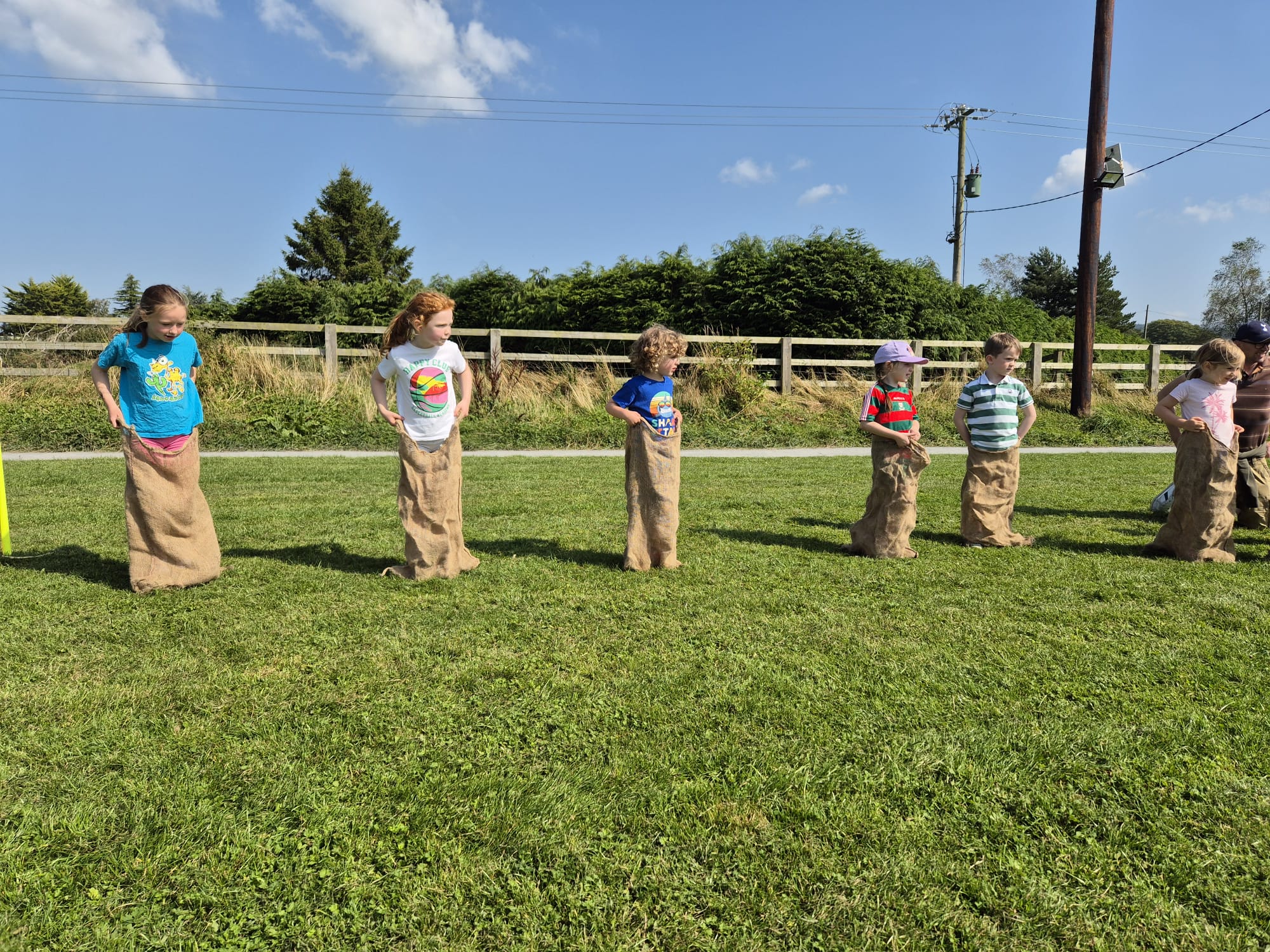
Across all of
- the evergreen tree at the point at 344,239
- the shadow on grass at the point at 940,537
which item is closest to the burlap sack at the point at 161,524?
the shadow on grass at the point at 940,537

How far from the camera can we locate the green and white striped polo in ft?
19.4

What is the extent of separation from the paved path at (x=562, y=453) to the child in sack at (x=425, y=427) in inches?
254

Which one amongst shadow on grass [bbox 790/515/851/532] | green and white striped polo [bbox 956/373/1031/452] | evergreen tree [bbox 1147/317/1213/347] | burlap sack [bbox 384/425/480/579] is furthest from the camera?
evergreen tree [bbox 1147/317/1213/347]

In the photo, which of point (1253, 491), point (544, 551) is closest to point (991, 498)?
point (1253, 491)

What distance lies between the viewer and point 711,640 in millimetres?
3889

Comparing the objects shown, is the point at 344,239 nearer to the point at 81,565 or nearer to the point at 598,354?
the point at 598,354

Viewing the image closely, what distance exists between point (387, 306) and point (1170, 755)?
95.3ft

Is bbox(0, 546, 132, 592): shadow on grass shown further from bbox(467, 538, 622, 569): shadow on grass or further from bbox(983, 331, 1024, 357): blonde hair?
bbox(983, 331, 1024, 357): blonde hair

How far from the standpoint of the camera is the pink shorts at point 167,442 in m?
4.73

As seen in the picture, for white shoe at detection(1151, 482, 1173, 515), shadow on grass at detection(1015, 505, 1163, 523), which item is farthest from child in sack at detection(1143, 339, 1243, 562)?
white shoe at detection(1151, 482, 1173, 515)

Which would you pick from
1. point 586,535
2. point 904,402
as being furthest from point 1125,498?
point 586,535

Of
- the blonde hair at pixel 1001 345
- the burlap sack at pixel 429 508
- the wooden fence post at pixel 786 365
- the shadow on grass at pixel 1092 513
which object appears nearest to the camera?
the burlap sack at pixel 429 508

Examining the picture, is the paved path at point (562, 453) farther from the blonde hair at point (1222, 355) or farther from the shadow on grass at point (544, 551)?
the blonde hair at point (1222, 355)

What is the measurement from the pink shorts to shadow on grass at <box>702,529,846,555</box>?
3744mm
